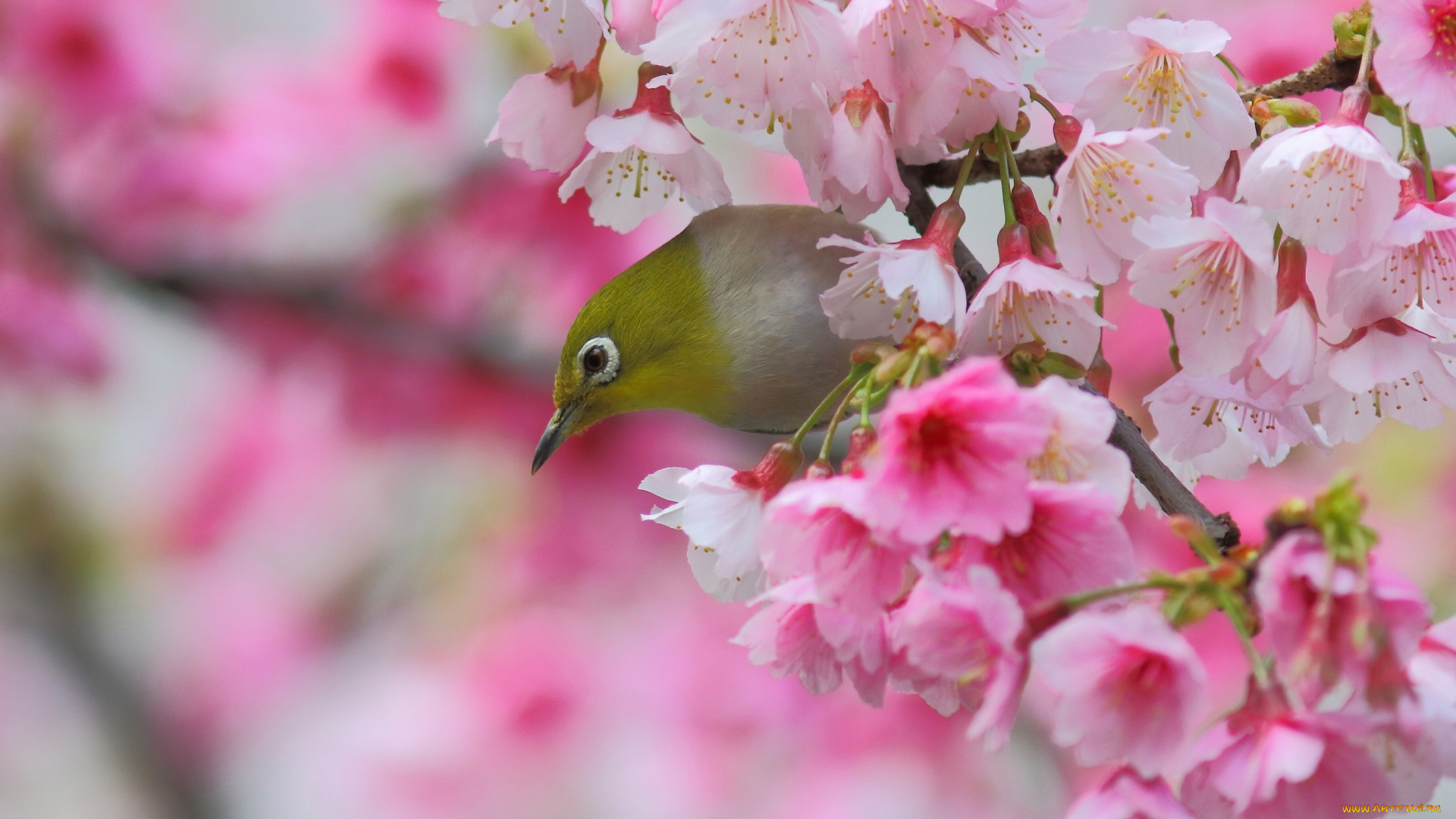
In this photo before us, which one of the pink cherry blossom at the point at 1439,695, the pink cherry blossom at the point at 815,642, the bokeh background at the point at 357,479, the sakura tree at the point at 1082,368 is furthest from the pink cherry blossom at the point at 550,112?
the bokeh background at the point at 357,479

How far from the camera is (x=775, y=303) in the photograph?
1.73ft

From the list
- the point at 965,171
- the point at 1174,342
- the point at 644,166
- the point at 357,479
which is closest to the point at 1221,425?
the point at 1174,342

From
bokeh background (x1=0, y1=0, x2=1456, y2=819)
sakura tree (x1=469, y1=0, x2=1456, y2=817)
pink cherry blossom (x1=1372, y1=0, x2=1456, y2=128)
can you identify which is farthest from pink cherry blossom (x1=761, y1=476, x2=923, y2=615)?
bokeh background (x1=0, y1=0, x2=1456, y2=819)

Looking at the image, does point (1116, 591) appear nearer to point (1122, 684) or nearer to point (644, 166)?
point (1122, 684)

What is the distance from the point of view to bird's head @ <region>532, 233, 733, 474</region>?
21.5 inches

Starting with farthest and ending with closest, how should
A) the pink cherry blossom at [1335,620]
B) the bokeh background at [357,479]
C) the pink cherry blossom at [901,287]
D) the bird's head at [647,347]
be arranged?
the bokeh background at [357,479]
the bird's head at [647,347]
the pink cherry blossom at [901,287]
the pink cherry blossom at [1335,620]

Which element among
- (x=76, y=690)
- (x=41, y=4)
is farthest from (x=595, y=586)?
(x=41, y=4)

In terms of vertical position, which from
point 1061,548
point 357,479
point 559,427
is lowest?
point 357,479

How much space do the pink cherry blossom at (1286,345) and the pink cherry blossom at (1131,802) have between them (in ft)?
0.47

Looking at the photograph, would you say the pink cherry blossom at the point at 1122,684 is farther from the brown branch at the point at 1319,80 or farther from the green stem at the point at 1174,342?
the brown branch at the point at 1319,80

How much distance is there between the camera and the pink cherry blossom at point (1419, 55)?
0.34 m

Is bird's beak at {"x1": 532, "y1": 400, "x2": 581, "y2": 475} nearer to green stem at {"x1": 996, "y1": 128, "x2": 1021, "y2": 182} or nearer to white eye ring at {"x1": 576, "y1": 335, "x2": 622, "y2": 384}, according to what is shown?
white eye ring at {"x1": 576, "y1": 335, "x2": 622, "y2": 384}

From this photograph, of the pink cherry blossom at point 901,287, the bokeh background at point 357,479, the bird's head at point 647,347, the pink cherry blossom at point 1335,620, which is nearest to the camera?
the pink cherry blossom at point 1335,620

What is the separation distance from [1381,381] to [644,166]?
0.94ft
